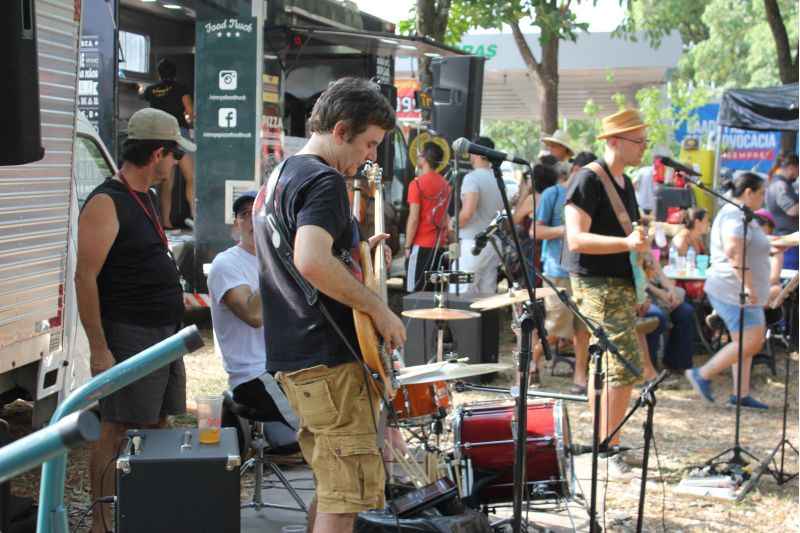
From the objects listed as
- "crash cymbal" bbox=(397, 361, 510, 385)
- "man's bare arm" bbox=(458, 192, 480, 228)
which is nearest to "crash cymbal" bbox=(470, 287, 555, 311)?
"crash cymbal" bbox=(397, 361, 510, 385)

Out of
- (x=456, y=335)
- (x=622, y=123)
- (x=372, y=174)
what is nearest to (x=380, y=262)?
(x=372, y=174)

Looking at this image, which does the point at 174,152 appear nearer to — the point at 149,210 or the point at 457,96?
the point at 149,210

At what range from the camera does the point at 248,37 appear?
9.05m

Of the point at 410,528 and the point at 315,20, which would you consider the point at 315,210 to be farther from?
the point at 315,20

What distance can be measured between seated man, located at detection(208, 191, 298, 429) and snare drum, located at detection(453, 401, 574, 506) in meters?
0.94

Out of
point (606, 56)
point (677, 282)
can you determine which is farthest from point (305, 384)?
point (606, 56)

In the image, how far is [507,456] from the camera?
5039mm

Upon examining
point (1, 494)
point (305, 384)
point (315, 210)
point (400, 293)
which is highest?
point (315, 210)

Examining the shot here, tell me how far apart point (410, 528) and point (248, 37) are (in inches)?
241

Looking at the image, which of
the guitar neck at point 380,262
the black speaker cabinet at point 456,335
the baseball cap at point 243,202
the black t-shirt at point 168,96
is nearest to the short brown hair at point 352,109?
the guitar neck at point 380,262

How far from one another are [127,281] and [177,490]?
39.1 inches

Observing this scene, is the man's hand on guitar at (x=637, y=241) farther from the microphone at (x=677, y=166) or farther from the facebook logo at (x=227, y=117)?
the facebook logo at (x=227, y=117)

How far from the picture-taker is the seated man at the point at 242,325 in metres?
5.12

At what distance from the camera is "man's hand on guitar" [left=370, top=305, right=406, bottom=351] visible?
342 centimetres
